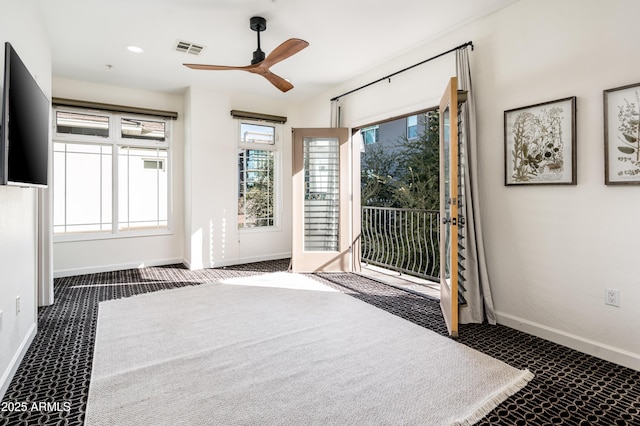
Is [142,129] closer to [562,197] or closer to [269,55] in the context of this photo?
[269,55]

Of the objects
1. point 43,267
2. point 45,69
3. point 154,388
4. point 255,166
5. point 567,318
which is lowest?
point 154,388

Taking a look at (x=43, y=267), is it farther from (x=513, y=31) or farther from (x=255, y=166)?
(x=513, y=31)

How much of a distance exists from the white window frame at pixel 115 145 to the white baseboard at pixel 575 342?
489cm

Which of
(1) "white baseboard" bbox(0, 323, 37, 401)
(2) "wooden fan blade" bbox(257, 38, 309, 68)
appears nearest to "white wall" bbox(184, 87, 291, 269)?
(2) "wooden fan blade" bbox(257, 38, 309, 68)

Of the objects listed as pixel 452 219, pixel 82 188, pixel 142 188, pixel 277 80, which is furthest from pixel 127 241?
pixel 452 219

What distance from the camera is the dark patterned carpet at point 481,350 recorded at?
181 cm

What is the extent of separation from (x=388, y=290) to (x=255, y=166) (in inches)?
124

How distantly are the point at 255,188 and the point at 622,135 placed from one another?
481cm

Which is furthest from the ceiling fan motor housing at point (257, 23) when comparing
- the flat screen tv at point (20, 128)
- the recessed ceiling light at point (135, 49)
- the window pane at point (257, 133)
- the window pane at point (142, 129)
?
the window pane at point (142, 129)

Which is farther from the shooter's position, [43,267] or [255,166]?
[255,166]

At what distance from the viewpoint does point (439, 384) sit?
2078 millimetres

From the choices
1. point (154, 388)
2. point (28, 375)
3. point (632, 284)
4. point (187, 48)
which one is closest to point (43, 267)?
point (28, 375)

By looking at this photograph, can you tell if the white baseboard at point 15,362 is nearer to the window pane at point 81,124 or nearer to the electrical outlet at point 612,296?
the window pane at point 81,124

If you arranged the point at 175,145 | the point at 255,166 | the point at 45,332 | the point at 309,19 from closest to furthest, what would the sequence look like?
1. the point at 45,332
2. the point at 309,19
3. the point at 175,145
4. the point at 255,166
